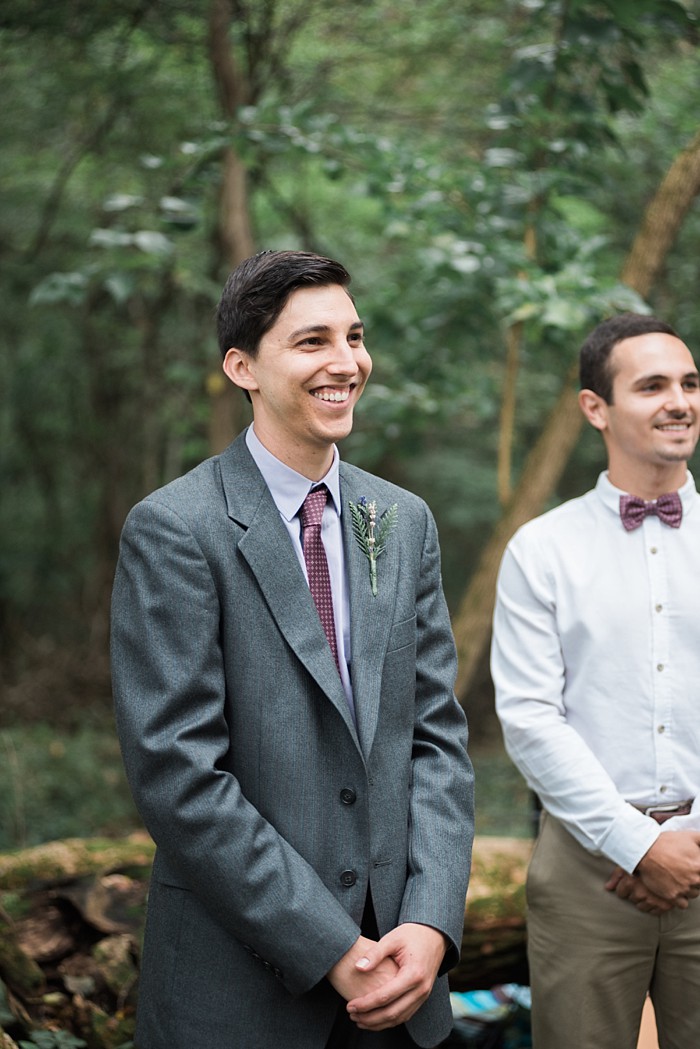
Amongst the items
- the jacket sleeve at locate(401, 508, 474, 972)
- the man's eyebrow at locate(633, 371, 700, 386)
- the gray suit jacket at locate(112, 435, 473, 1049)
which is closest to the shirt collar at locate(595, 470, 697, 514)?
the man's eyebrow at locate(633, 371, 700, 386)

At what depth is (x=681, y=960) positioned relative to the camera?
2.46 meters

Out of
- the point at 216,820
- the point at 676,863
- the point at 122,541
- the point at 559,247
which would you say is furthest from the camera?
the point at 559,247

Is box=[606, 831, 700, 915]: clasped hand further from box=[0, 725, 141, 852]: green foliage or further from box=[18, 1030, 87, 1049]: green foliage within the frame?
box=[0, 725, 141, 852]: green foliage

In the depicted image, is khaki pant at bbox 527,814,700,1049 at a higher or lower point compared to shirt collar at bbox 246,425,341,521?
lower

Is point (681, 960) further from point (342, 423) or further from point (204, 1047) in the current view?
point (342, 423)

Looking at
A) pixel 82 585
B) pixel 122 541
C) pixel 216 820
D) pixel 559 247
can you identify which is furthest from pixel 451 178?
pixel 82 585

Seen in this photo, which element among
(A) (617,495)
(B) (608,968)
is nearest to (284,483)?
(A) (617,495)

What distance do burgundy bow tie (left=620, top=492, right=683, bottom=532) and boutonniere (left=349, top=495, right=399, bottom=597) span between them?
0.78 meters

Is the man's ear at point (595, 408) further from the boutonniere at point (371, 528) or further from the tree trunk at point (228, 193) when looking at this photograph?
the tree trunk at point (228, 193)

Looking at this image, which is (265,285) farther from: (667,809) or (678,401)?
(667,809)

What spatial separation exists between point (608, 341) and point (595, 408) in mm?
→ 176

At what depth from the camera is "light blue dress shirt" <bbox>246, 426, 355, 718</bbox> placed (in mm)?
2061

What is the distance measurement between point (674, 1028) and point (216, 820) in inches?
54.2

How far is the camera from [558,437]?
4258 mm
